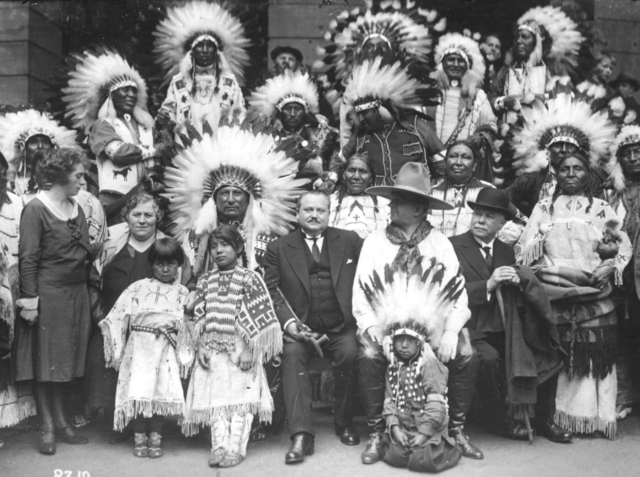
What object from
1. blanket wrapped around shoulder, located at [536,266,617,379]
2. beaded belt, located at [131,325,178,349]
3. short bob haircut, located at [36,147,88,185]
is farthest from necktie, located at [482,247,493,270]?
short bob haircut, located at [36,147,88,185]

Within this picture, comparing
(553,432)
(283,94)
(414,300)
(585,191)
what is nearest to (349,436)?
(414,300)

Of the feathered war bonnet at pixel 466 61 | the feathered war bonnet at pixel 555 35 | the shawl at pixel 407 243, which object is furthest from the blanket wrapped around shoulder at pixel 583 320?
the feathered war bonnet at pixel 555 35

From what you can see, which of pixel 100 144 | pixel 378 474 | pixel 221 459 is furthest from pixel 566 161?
pixel 100 144

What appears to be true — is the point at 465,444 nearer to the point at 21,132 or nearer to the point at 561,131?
the point at 561,131

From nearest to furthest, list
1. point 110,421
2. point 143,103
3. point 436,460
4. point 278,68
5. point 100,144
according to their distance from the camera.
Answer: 1. point 436,460
2. point 110,421
3. point 100,144
4. point 143,103
5. point 278,68

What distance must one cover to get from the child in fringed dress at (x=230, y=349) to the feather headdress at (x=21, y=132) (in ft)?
7.24

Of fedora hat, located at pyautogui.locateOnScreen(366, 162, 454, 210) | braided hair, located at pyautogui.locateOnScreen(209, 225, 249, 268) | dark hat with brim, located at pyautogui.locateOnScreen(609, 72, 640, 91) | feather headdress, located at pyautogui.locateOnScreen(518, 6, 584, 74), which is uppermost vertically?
feather headdress, located at pyautogui.locateOnScreen(518, 6, 584, 74)

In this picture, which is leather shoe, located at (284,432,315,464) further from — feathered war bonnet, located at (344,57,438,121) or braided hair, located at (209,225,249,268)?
feathered war bonnet, located at (344,57,438,121)

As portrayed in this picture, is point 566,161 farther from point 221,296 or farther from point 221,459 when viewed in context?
point 221,459

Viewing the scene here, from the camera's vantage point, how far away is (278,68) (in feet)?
24.0

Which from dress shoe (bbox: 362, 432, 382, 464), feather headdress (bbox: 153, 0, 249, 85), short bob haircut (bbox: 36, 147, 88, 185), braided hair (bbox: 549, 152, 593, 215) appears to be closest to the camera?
dress shoe (bbox: 362, 432, 382, 464)

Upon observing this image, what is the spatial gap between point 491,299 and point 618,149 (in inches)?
66.0

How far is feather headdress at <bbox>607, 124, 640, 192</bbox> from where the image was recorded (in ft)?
18.1

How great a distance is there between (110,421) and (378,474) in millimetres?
1958
